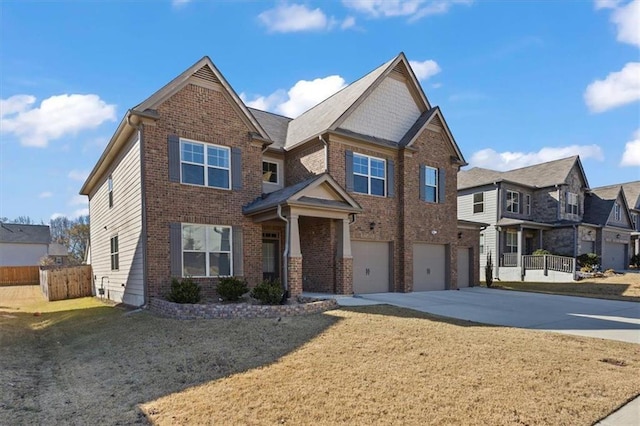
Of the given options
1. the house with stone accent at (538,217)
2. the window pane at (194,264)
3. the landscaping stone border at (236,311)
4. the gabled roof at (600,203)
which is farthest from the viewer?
the gabled roof at (600,203)

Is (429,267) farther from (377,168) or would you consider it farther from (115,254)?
(115,254)

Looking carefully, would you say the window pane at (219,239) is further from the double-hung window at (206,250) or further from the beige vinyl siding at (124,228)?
the beige vinyl siding at (124,228)

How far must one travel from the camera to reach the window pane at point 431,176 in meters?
17.6

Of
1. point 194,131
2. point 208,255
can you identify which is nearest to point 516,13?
point 194,131

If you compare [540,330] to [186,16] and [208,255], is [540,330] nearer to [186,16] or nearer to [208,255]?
[208,255]

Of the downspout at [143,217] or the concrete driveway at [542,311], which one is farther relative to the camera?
the downspout at [143,217]

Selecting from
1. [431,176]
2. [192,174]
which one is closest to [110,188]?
[192,174]

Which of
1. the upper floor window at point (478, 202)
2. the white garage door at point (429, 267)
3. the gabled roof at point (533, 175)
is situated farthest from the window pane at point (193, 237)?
the upper floor window at point (478, 202)

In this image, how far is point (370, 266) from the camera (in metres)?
15.7

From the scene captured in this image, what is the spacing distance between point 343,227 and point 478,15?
7.79 m

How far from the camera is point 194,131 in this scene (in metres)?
12.6

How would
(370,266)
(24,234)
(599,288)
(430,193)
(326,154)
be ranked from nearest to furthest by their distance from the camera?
(326,154) → (370,266) → (430,193) → (599,288) → (24,234)

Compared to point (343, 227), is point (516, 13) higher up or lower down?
higher up

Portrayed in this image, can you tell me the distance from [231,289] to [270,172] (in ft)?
20.6
